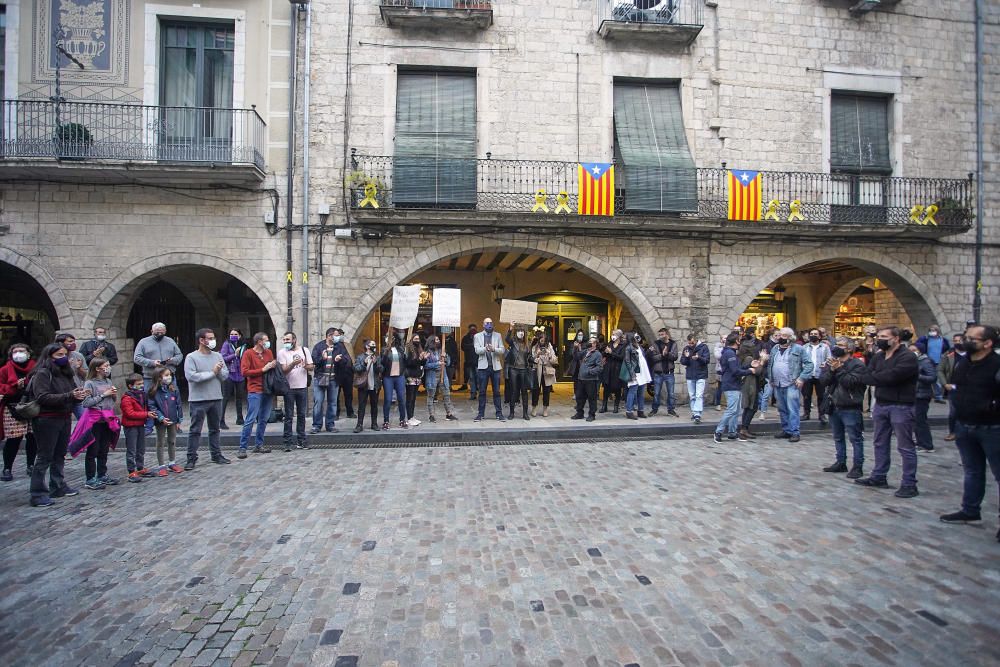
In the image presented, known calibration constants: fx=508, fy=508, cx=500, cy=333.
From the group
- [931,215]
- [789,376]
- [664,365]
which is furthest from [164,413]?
[931,215]

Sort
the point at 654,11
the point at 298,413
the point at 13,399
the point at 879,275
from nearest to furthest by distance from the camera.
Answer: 1. the point at 13,399
2. the point at 298,413
3. the point at 654,11
4. the point at 879,275

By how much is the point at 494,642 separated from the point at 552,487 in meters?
3.13

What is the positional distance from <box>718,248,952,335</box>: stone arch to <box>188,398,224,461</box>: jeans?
10.9 meters

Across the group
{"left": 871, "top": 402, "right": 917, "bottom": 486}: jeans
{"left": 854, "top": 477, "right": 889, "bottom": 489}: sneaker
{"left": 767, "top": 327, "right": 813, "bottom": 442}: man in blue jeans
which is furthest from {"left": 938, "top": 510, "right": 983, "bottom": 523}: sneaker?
{"left": 767, "top": 327, "right": 813, "bottom": 442}: man in blue jeans

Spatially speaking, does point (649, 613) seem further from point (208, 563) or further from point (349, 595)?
point (208, 563)

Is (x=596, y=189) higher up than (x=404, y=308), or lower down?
higher up

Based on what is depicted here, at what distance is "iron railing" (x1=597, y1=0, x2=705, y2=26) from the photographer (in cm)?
1224

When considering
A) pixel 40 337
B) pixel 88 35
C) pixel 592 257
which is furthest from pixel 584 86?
pixel 40 337

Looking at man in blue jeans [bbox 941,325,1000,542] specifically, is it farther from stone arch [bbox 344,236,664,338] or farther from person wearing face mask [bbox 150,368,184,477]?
person wearing face mask [bbox 150,368,184,477]

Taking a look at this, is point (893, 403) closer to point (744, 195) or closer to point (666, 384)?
point (666, 384)

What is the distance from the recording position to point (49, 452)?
5715 millimetres

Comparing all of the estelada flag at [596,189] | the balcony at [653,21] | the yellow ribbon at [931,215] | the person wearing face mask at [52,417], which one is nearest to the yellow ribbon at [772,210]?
the yellow ribbon at [931,215]

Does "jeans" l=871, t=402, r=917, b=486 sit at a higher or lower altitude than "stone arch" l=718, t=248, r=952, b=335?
lower

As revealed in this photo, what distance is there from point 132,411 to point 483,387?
588 centimetres
